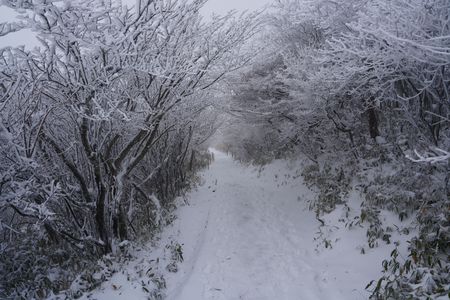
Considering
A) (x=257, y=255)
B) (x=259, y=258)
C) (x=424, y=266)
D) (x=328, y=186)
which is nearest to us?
(x=424, y=266)

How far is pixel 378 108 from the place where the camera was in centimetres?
931

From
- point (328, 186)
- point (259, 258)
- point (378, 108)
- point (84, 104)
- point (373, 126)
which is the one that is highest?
point (84, 104)

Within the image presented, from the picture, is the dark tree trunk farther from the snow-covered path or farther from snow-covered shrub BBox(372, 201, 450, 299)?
snow-covered shrub BBox(372, 201, 450, 299)

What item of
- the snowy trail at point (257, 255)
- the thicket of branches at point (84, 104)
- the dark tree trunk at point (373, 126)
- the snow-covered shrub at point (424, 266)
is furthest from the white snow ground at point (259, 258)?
the dark tree trunk at point (373, 126)

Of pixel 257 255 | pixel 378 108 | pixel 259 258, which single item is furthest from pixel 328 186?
pixel 259 258

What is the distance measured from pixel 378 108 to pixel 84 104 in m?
7.77

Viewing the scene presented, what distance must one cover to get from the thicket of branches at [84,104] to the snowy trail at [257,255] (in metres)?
1.72

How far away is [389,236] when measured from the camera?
596 cm

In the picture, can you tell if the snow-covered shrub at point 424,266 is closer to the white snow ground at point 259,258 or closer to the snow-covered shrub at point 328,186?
the white snow ground at point 259,258

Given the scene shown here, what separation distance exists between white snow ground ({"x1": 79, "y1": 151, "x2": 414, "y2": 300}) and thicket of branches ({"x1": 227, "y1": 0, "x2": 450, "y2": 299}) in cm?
55

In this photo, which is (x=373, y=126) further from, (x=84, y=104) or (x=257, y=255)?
(x=84, y=104)

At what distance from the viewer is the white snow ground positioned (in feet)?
17.8

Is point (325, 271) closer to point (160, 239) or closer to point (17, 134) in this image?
point (160, 239)

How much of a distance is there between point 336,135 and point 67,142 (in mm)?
9082
